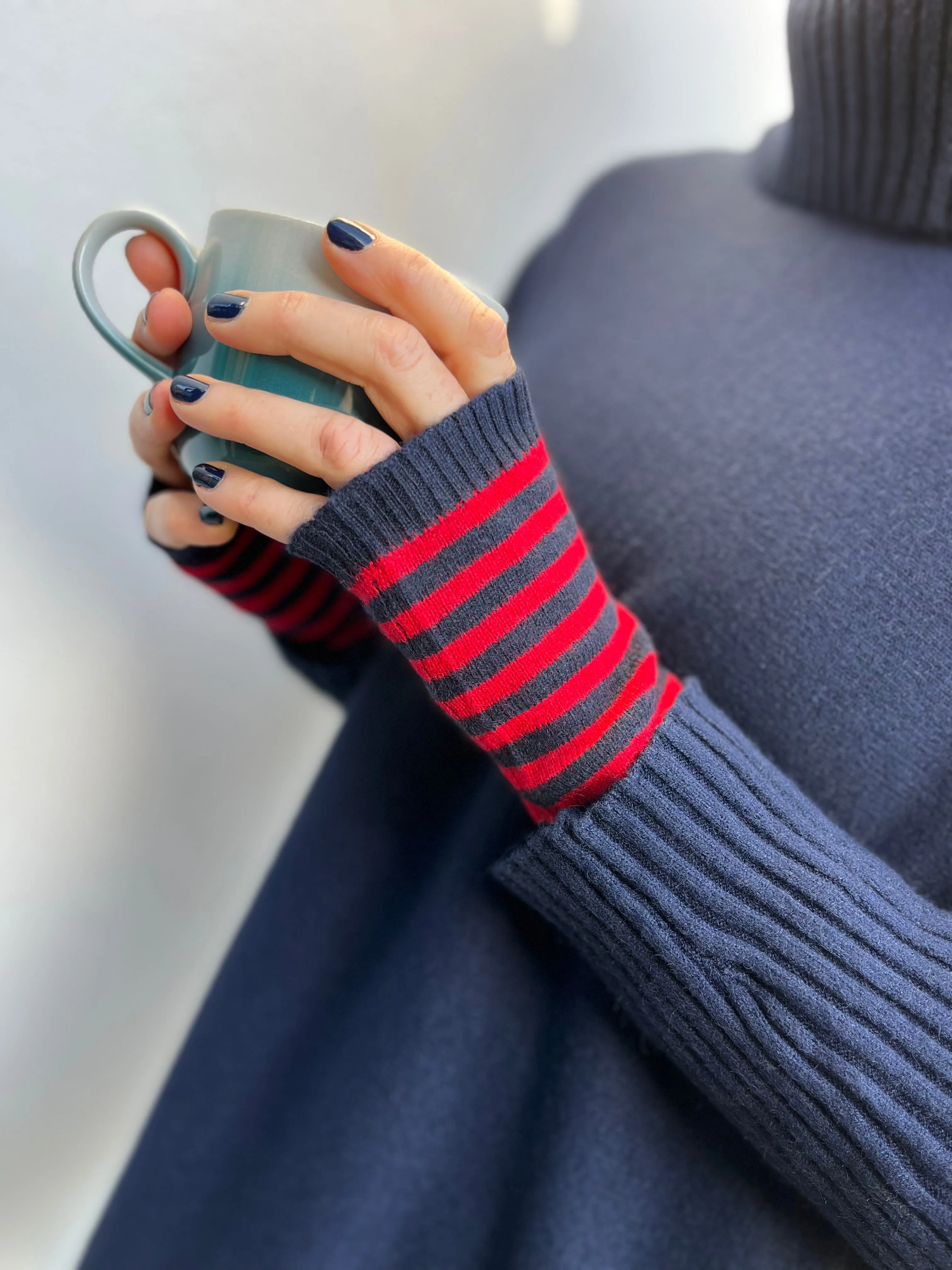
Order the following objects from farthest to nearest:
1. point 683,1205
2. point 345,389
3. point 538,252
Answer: point 538,252, point 683,1205, point 345,389

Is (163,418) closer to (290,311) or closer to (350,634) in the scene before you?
(290,311)

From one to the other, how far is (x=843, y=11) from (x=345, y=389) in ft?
1.69

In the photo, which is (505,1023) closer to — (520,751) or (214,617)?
(520,751)

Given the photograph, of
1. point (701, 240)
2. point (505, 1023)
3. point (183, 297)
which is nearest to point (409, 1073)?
point (505, 1023)

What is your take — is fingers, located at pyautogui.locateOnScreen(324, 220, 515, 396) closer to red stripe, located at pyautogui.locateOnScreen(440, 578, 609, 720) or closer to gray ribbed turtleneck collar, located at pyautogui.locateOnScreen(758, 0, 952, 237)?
red stripe, located at pyautogui.locateOnScreen(440, 578, 609, 720)

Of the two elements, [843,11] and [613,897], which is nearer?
[613,897]

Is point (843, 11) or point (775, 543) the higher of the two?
point (843, 11)

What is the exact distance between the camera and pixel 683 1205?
496mm

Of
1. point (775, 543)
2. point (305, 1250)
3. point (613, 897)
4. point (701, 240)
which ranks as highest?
point (701, 240)

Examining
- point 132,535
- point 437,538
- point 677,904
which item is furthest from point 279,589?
point 677,904

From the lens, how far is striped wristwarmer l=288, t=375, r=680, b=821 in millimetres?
381

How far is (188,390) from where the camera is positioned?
0.37 m

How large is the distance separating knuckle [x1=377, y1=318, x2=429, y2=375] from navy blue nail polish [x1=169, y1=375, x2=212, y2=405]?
0.09 meters

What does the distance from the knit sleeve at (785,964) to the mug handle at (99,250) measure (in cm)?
32
